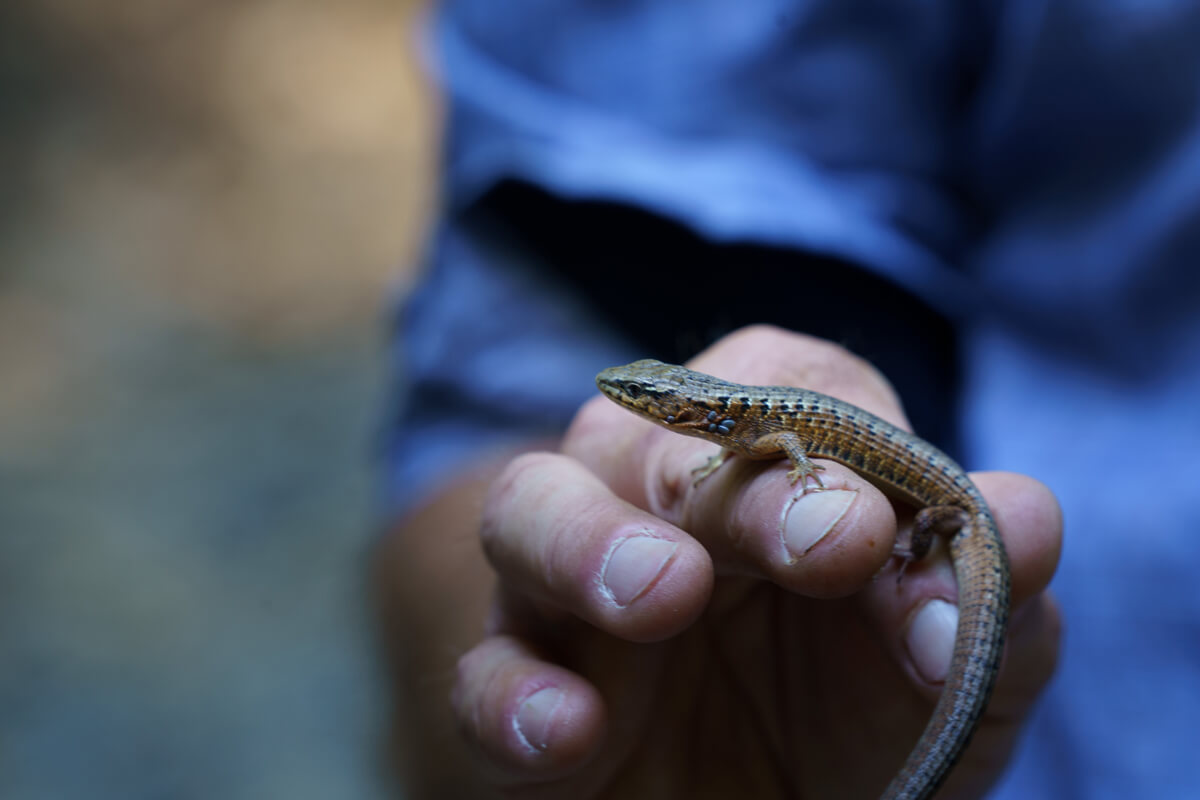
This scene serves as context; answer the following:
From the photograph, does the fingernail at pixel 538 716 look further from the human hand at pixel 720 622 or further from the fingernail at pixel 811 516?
the fingernail at pixel 811 516

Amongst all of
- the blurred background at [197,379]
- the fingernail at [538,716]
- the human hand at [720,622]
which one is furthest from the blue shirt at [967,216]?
the blurred background at [197,379]

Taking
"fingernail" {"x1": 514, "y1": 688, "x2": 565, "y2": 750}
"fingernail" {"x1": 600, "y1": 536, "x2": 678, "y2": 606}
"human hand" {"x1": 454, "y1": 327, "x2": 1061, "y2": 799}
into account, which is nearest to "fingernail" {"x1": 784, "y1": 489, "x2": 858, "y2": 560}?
"human hand" {"x1": 454, "y1": 327, "x2": 1061, "y2": 799}

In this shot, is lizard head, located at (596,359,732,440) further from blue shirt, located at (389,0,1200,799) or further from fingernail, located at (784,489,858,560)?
blue shirt, located at (389,0,1200,799)

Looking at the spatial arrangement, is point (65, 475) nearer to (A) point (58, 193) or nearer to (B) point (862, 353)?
(A) point (58, 193)

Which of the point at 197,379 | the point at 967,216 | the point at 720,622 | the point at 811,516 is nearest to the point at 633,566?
the point at 811,516

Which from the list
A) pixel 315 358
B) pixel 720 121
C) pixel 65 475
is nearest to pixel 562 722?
pixel 720 121
